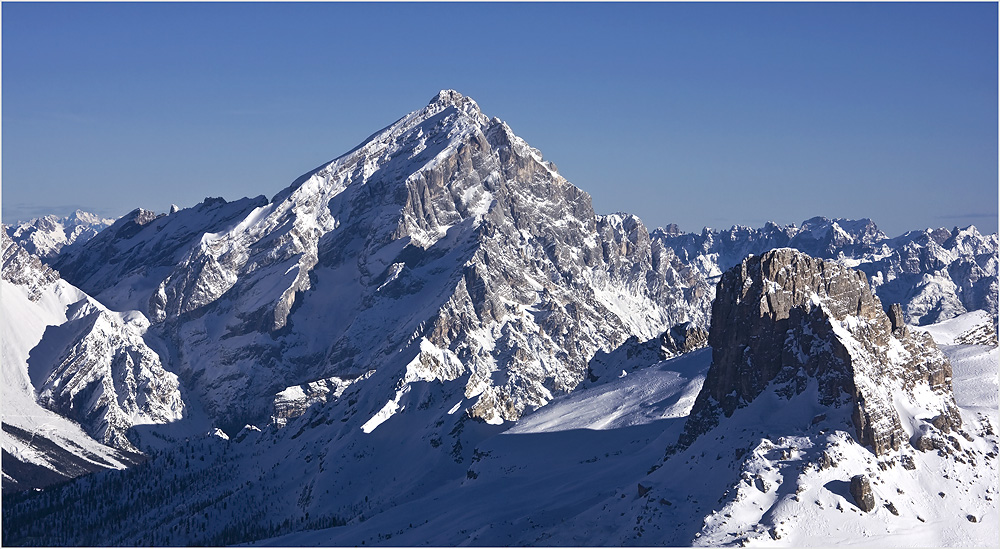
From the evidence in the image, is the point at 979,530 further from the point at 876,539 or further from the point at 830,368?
the point at 830,368

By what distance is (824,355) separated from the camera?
16625cm

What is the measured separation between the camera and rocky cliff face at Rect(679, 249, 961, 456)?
6383 inches

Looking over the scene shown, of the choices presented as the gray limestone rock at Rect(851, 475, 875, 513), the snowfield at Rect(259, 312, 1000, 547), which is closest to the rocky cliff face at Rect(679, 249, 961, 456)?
the snowfield at Rect(259, 312, 1000, 547)

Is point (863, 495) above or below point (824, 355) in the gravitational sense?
below

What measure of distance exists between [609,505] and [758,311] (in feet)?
122

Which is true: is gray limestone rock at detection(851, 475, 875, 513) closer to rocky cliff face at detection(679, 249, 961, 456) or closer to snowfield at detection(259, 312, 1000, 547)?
snowfield at detection(259, 312, 1000, 547)

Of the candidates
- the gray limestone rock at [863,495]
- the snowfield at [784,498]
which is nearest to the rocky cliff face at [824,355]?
the snowfield at [784,498]

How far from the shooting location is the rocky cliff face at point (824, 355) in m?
162

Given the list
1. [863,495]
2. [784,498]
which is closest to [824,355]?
[863,495]

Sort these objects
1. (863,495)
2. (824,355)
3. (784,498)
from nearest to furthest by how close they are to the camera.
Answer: (863,495), (784,498), (824,355)

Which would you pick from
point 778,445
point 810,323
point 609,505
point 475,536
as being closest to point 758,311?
point 810,323

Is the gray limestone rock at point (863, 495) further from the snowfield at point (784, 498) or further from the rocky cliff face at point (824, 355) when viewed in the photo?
the rocky cliff face at point (824, 355)

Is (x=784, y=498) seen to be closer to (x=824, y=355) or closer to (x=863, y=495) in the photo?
(x=863, y=495)

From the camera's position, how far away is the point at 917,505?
153500 millimetres
